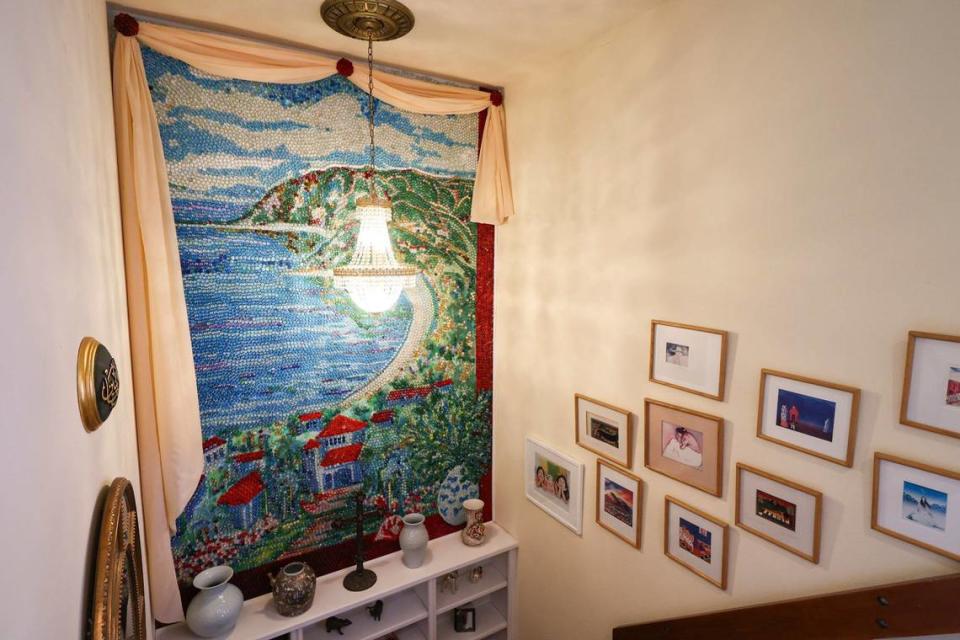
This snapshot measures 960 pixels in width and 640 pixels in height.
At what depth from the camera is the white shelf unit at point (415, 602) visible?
2303 mm

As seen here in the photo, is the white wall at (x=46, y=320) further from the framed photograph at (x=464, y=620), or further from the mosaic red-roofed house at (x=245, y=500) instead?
the framed photograph at (x=464, y=620)

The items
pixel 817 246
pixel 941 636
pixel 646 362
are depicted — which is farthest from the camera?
pixel 646 362

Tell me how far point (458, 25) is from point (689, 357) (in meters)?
1.54

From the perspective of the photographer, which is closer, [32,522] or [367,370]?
[32,522]

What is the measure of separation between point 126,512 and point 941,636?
1966 mm

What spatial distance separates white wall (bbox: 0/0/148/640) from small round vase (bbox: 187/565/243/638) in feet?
4.12

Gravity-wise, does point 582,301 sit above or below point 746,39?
below

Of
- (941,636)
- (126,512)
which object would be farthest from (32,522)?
(941,636)

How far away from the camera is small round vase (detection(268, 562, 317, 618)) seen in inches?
90.1

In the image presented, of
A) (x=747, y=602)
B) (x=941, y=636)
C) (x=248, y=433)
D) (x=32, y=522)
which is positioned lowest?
(x=747, y=602)

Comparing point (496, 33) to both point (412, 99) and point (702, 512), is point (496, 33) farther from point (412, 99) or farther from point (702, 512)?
point (702, 512)

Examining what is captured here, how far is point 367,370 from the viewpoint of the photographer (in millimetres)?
2590

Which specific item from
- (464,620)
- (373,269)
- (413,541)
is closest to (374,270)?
(373,269)

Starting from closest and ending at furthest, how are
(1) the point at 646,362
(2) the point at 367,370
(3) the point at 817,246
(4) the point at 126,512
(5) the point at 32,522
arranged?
1. (5) the point at 32,522
2. (4) the point at 126,512
3. (3) the point at 817,246
4. (1) the point at 646,362
5. (2) the point at 367,370
